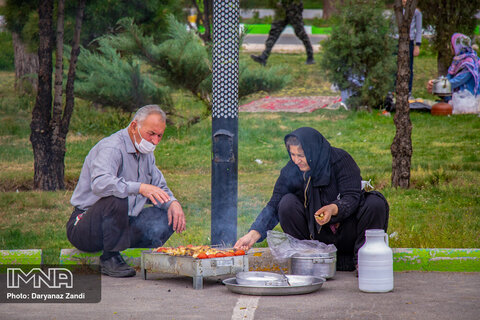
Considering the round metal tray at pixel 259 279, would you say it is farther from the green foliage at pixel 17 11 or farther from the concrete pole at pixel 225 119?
the green foliage at pixel 17 11

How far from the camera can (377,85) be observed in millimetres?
13938

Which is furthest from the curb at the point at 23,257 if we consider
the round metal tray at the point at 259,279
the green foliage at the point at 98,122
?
the green foliage at the point at 98,122

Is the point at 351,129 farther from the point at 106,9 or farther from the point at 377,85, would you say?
the point at 106,9

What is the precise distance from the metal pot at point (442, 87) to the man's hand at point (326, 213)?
31.2 feet

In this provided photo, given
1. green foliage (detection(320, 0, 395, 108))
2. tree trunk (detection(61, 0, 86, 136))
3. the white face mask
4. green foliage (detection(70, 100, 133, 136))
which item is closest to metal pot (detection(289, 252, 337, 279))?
the white face mask

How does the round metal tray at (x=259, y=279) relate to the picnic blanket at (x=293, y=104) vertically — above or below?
below

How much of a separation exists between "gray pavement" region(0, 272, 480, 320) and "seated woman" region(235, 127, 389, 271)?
35 cm

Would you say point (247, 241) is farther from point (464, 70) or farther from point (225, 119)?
point (464, 70)

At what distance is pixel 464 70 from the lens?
14328 millimetres

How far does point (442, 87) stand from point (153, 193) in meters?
9.96

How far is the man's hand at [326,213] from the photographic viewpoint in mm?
5340

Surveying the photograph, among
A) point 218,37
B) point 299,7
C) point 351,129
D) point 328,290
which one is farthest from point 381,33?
point 328,290

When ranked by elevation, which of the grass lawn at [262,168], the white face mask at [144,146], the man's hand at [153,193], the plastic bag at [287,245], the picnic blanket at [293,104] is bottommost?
the grass lawn at [262,168]

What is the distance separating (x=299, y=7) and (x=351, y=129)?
5.60m
